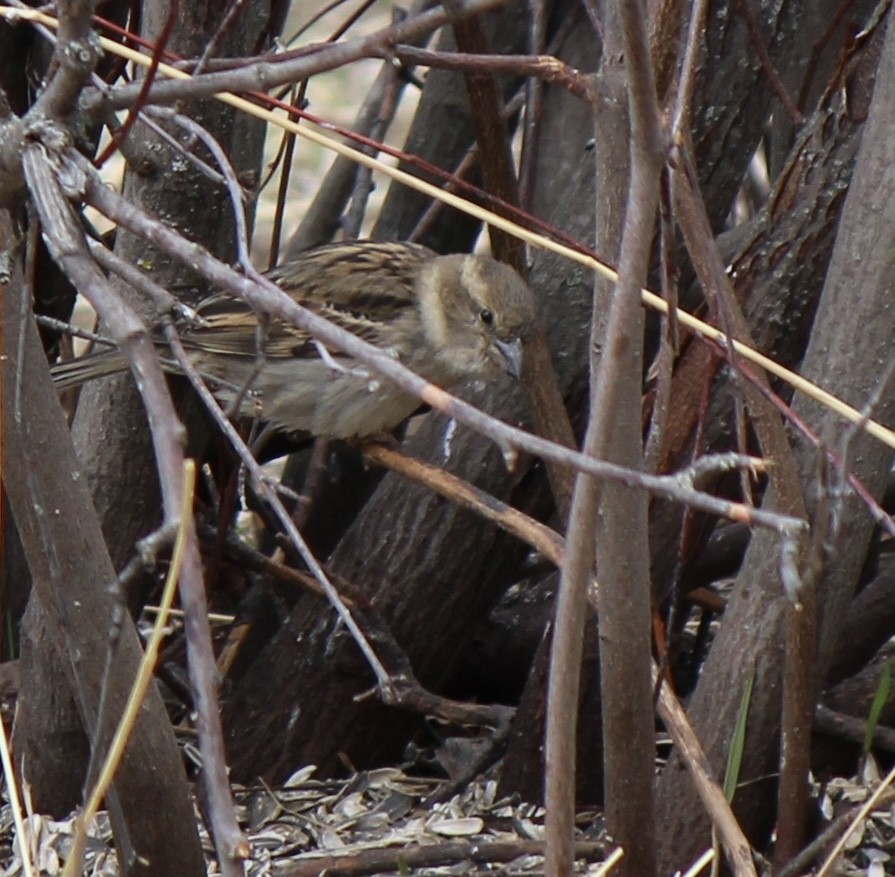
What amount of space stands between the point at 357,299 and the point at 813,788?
1713 mm

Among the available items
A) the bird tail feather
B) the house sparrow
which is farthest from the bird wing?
the bird tail feather

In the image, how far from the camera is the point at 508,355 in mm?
3123

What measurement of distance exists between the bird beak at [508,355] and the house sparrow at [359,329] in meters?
0.09

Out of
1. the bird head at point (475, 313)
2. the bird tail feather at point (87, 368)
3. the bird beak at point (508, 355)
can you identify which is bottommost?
the bird tail feather at point (87, 368)

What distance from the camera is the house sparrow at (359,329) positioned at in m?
3.43

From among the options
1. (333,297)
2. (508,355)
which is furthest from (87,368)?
(333,297)

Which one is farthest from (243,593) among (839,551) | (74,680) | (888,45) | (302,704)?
(888,45)

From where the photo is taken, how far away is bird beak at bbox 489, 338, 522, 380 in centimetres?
299

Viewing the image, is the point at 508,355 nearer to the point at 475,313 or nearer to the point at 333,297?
the point at 475,313

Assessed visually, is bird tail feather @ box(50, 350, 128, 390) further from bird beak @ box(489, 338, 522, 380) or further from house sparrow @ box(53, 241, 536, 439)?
bird beak @ box(489, 338, 522, 380)

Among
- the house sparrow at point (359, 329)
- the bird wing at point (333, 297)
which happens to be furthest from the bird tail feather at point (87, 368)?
the bird wing at point (333, 297)

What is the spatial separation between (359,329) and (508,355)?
2.87 ft

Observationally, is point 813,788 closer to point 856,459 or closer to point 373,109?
point 856,459

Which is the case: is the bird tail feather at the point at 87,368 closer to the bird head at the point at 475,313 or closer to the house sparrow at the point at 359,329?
the house sparrow at the point at 359,329
